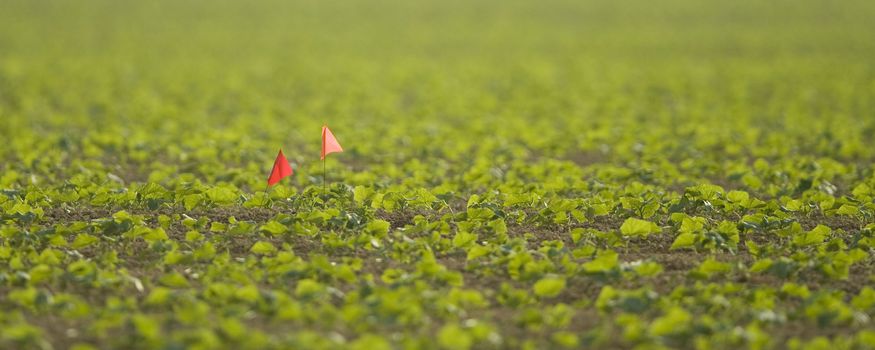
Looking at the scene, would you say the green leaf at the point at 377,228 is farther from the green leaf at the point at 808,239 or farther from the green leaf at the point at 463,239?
the green leaf at the point at 808,239

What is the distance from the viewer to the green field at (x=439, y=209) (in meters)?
5.65

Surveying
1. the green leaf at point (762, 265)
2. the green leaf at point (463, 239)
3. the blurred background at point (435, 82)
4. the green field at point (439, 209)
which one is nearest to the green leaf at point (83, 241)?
the green field at point (439, 209)

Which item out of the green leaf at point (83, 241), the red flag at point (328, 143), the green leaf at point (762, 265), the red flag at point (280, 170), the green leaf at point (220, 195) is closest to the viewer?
the green leaf at point (762, 265)

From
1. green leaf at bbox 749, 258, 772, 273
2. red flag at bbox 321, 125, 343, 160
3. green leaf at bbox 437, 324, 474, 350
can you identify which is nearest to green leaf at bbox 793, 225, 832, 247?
green leaf at bbox 749, 258, 772, 273

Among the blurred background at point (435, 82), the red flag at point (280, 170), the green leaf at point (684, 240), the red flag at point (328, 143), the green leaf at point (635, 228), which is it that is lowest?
the blurred background at point (435, 82)

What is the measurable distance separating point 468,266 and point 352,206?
1953mm

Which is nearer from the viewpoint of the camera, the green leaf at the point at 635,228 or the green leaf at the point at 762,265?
the green leaf at the point at 762,265

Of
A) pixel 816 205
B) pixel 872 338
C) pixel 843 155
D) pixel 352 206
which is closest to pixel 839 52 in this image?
pixel 843 155

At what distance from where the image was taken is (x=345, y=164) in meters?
11.6

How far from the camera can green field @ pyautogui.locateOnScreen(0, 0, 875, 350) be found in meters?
5.65

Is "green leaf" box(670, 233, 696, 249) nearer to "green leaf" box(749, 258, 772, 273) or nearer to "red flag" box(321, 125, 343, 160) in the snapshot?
"green leaf" box(749, 258, 772, 273)

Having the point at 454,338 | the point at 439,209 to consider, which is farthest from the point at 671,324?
the point at 439,209

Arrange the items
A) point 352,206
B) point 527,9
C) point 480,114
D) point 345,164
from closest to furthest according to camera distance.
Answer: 1. point 352,206
2. point 345,164
3. point 480,114
4. point 527,9

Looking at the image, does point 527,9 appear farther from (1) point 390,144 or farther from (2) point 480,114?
(1) point 390,144
